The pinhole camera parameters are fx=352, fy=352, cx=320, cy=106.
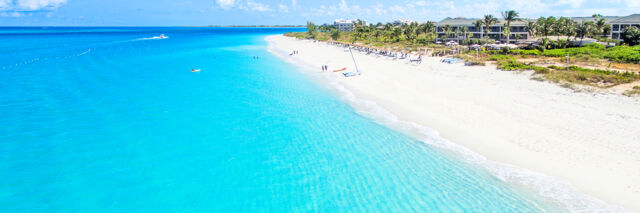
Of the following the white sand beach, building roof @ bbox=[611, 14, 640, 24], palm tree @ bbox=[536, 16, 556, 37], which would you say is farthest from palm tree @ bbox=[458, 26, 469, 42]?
the white sand beach

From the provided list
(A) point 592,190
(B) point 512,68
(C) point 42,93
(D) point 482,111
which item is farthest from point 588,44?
(C) point 42,93

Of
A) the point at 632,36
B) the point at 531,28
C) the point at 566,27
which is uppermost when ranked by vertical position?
the point at 531,28

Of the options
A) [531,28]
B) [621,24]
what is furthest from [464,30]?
→ [621,24]

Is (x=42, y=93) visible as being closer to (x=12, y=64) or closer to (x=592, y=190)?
(x=12, y=64)

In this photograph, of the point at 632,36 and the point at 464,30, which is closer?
the point at 632,36

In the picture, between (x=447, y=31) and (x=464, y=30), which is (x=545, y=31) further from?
(x=447, y=31)

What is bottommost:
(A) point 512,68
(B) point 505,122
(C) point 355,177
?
(C) point 355,177
